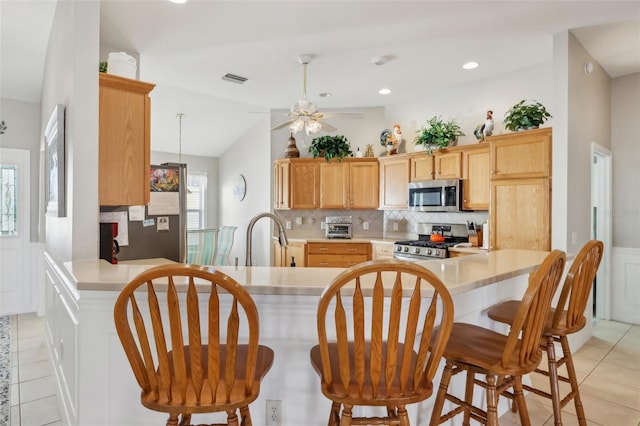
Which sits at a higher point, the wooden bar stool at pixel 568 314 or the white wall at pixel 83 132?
the white wall at pixel 83 132

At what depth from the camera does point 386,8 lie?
2.87 meters

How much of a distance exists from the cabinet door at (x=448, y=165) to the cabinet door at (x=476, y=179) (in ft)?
0.20

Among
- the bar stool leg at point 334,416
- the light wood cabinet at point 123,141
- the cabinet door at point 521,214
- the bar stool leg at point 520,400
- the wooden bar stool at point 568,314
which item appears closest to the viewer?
the bar stool leg at point 334,416

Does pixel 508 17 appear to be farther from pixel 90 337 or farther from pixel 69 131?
pixel 90 337

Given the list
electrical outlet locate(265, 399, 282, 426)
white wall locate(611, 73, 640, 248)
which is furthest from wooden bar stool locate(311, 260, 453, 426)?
white wall locate(611, 73, 640, 248)

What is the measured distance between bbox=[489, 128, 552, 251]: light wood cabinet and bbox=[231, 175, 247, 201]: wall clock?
437 cm

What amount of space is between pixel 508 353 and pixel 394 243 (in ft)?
11.4

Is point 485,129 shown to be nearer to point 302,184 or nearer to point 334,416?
point 302,184

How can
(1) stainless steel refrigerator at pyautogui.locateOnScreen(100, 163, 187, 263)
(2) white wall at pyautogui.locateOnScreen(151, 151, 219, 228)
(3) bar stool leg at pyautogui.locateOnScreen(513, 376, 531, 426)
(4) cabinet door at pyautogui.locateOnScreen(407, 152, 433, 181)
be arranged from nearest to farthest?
(3) bar stool leg at pyautogui.locateOnScreen(513, 376, 531, 426) → (1) stainless steel refrigerator at pyautogui.locateOnScreen(100, 163, 187, 263) → (4) cabinet door at pyautogui.locateOnScreen(407, 152, 433, 181) → (2) white wall at pyautogui.locateOnScreen(151, 151, 219, 228)

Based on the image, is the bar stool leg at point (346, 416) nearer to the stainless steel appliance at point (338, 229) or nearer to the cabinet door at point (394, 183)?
the cabinet door at point (394, 183)

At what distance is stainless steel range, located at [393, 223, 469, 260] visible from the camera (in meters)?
4.35

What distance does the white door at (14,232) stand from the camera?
4.46 m

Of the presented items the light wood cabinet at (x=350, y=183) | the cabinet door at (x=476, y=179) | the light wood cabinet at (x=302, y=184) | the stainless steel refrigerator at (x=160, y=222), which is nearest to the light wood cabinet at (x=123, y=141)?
the stainless steel refrigerator at (x=160, y=222)

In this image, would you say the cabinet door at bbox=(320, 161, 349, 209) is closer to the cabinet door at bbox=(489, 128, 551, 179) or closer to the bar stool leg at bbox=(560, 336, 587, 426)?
the cabinet door at bbox=(489, 128, 551, 179)
